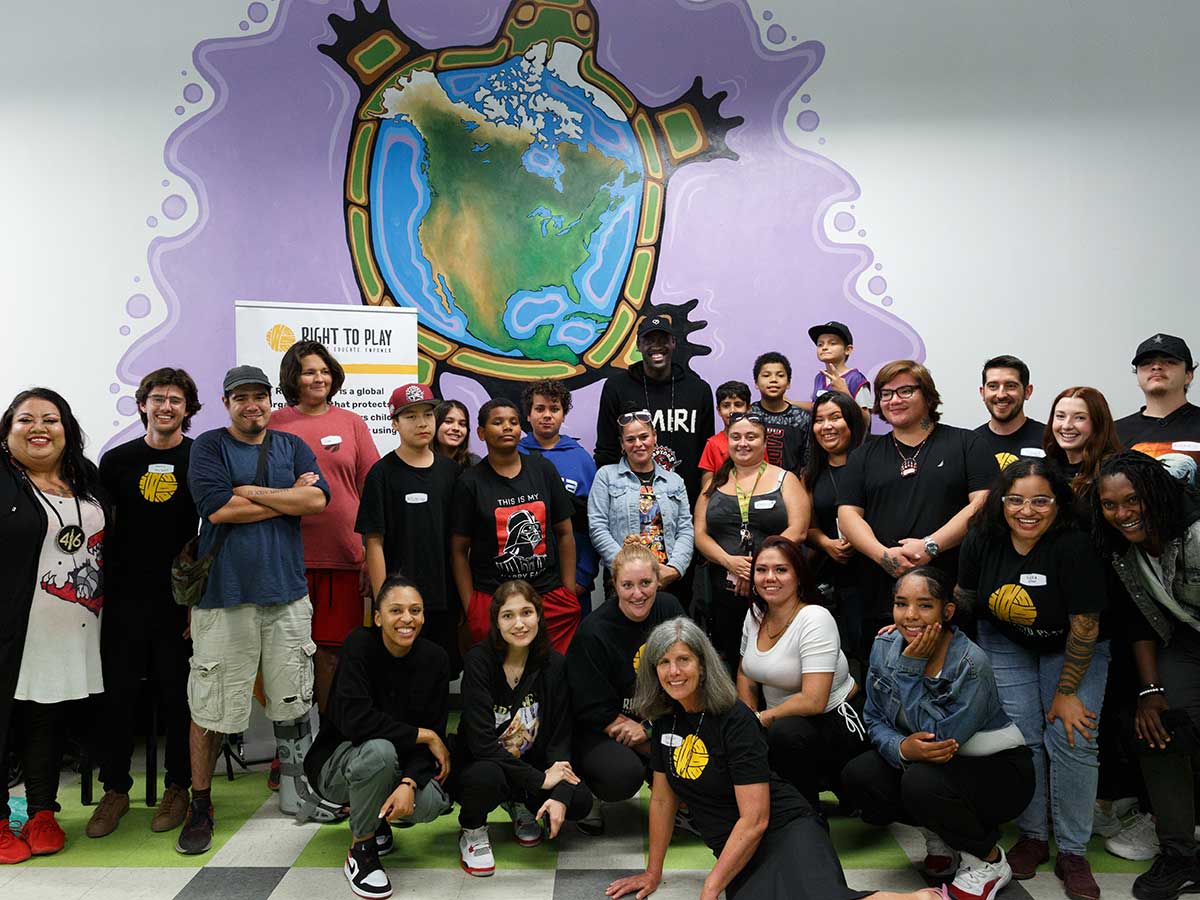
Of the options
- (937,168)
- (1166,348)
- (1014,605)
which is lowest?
(1014,605)

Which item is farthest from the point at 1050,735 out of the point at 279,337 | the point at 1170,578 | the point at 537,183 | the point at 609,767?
the point at 537,183

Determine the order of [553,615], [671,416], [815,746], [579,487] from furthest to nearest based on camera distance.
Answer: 1. [671,416]
2. [579,487]
3. [553,615]
4. [815,746]

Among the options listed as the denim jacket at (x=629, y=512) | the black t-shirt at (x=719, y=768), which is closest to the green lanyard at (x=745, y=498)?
the denim jacket at (x=629, y=512)

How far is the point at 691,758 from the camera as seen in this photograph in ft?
8.55

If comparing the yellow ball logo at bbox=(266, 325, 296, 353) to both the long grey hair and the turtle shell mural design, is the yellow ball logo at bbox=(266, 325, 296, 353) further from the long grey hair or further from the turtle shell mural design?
the long grey hair

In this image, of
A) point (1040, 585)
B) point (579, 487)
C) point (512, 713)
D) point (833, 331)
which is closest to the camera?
point (1040, 585)

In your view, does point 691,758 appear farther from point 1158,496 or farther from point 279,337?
point 279,337

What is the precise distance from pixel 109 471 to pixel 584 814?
2.09 meters

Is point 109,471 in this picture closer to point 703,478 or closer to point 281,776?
point 281,776

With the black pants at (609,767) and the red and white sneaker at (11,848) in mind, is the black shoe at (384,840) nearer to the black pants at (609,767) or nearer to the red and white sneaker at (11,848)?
the black pants at (609,767)

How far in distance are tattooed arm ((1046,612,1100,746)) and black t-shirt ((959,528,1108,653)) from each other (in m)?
0.04

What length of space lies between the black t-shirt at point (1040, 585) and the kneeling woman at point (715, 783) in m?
0.92

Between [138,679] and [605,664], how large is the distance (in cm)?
169

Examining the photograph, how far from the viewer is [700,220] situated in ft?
16.2
